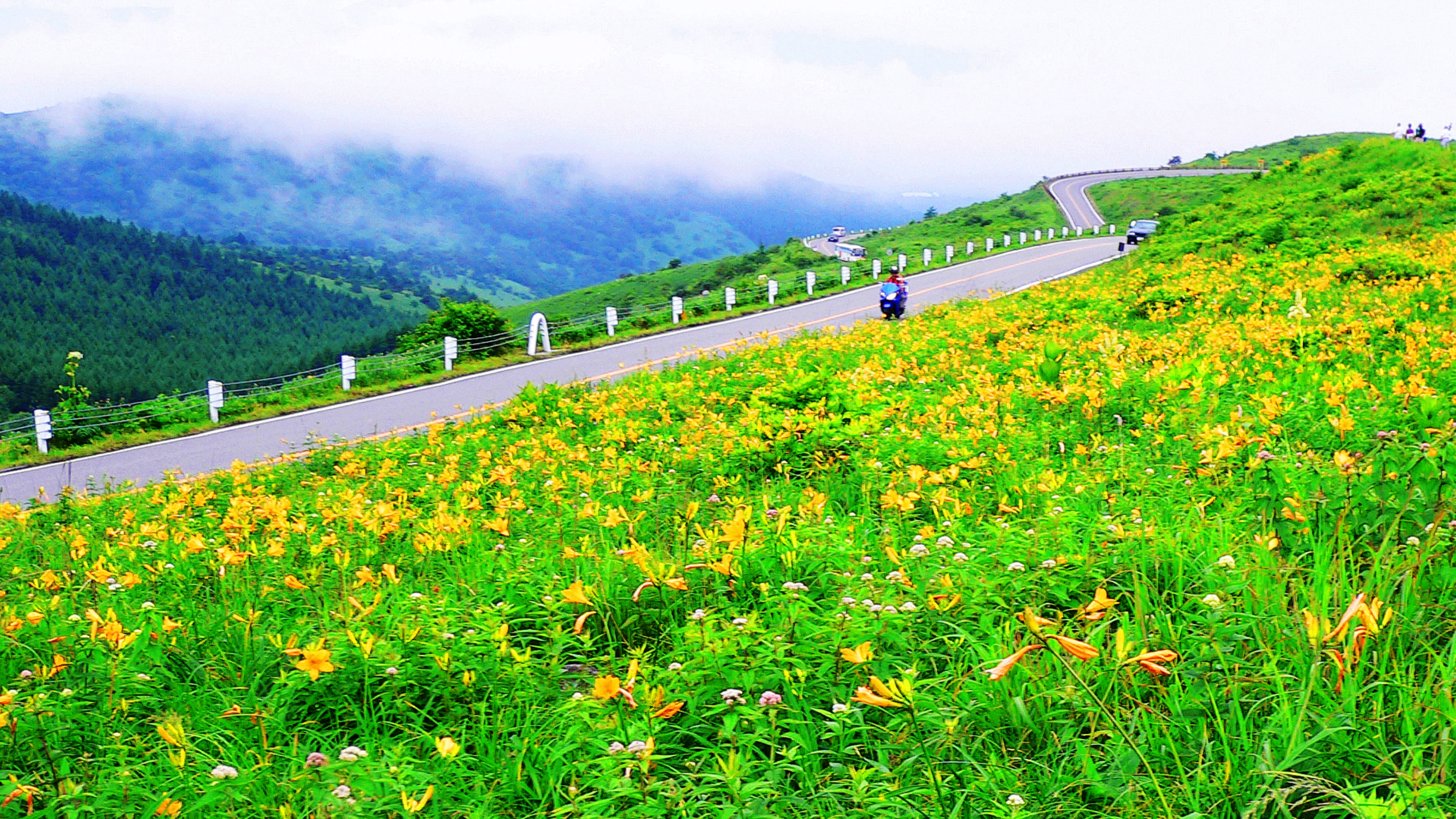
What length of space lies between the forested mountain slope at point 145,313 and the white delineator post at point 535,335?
81.7 meters

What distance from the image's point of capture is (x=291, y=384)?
739 inches

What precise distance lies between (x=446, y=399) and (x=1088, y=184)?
80.3 m

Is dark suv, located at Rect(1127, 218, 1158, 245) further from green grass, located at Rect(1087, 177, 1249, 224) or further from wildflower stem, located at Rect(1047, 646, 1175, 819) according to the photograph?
wildflower stem, located at Rect(1047, 646, 1175, 819)

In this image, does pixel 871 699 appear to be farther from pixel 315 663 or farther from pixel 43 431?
pixel 43 431

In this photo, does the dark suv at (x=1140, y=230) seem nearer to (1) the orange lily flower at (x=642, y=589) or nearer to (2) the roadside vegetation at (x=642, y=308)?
(2) the roadside vegetation at (x=642, y=308)

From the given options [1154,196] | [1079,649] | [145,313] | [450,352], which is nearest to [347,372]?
[450,352]

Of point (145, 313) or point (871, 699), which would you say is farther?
point (145, 313)

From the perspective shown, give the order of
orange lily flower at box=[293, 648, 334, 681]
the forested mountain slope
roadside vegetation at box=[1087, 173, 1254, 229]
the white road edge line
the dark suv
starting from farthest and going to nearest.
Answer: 1. the forested mountain slope
2. roadside vegetation at box=[1087, 173, 1254, 229]
3. the dark suv
4. the white road edge line
5. orange lily flower at box=[293, 648, 334, 681]

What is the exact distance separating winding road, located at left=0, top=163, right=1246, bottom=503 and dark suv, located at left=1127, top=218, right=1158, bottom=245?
661 cm

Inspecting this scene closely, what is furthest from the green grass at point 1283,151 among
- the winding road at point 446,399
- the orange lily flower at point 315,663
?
the orange lily flower at point 315,663

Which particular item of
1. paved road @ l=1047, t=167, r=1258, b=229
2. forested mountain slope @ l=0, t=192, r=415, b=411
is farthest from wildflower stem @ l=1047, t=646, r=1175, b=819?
forested mountain slope @ l=0, t=192, r=415, b=411

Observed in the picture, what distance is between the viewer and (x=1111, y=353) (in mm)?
7758

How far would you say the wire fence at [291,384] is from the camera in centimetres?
1550

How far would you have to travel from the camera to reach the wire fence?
15.5m
